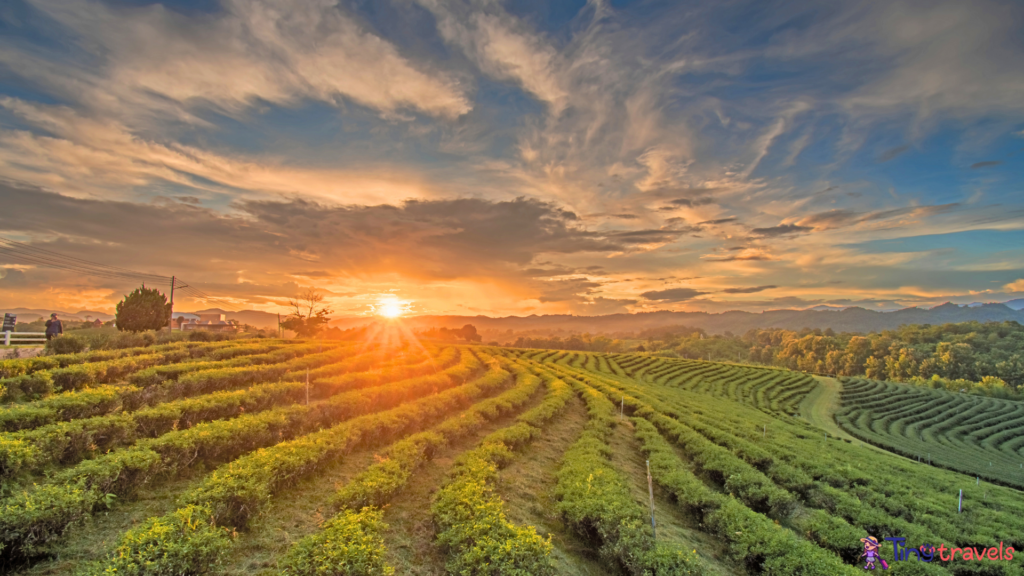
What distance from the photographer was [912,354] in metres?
118

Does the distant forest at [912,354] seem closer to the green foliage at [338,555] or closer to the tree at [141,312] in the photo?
the tree at [141,312]

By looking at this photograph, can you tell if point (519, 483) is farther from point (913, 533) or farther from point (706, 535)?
point (913, 533)

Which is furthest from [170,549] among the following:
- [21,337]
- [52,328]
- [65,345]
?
[21,337]

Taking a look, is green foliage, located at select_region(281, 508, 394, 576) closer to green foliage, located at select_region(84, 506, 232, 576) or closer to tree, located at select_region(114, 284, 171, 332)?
green foliage, located at select_region(84, 506, 232, 576)

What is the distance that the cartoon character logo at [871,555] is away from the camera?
10836 millimetres

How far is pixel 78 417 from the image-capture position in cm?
1368

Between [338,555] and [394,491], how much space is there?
448cm

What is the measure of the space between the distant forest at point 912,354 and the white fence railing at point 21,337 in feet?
385

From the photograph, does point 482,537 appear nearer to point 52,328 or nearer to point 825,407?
point 52,328

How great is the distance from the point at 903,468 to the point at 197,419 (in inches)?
1669

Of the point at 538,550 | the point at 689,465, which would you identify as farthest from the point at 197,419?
the point at 689,465
